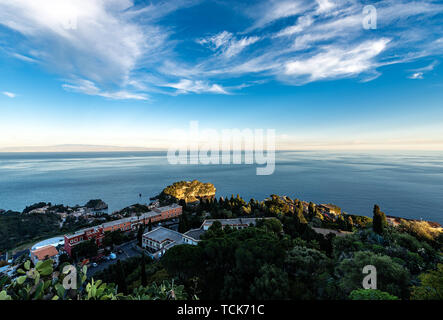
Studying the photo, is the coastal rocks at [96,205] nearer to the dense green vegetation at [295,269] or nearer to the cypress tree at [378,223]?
the dense green vegetation at [295,269]

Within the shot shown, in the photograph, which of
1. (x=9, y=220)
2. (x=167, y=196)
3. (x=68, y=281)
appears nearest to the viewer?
(x=68, y=281)

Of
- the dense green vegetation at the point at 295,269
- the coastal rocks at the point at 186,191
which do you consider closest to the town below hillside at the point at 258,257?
the dense green vegetation at the point at 295,269

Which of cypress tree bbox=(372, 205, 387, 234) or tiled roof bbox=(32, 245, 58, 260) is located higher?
cypress tree bbox=(372, 205, 387, 234)

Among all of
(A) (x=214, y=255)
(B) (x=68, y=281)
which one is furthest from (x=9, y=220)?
(B) (x=68, y=281)

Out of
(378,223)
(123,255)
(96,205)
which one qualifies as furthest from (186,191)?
(378,223)

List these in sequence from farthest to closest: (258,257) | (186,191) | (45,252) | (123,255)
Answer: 1. (186,191)
2. (45,252)
3. (123,255)
4. (258,257)

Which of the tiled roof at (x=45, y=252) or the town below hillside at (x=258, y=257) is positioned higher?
the town below hillside at (x=258, y=257)

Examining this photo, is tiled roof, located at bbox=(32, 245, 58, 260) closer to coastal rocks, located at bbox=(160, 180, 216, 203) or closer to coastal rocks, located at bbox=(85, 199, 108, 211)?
coastal rocks, located at bbox=(85, 199, 108, 211)

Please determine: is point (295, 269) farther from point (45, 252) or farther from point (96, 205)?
point (96, 205)

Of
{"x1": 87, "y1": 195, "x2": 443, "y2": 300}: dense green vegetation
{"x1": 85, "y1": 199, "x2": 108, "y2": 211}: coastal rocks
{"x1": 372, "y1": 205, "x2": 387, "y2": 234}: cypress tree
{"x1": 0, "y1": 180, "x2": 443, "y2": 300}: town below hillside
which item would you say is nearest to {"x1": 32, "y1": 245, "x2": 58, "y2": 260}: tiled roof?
{"x1": 0, "y1": 180, "x2": 443, "y2": 300}: town below hillside
